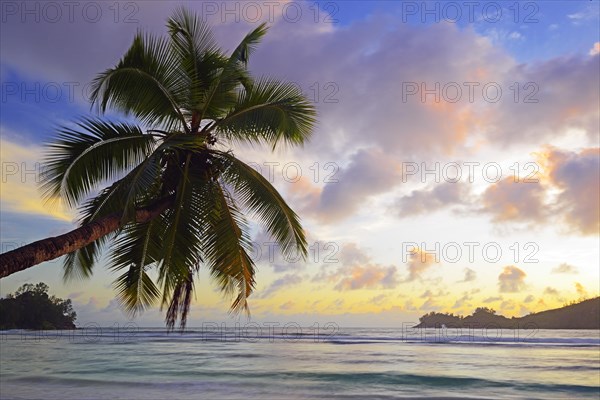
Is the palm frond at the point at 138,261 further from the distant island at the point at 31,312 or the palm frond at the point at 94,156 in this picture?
the distant island at the point at 31,312

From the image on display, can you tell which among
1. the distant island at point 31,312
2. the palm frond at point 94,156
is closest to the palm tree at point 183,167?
the palm frond at point 94,156

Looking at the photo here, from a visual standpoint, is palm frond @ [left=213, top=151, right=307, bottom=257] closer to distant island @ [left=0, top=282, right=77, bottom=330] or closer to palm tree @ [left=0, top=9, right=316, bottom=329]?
palm tree @ [left=0, top=9, right=316, bottom=329]

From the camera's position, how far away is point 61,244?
24.5 ft

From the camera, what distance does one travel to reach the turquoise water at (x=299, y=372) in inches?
802

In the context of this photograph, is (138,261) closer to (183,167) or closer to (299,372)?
(183,167)

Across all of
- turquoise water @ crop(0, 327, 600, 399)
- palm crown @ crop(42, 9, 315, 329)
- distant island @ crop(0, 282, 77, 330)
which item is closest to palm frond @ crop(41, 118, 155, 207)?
palm crown @ crop(42, 9, 315, 329)

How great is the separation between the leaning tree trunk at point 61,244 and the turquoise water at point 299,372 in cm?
1162

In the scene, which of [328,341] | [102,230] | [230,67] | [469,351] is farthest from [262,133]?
[328,341]

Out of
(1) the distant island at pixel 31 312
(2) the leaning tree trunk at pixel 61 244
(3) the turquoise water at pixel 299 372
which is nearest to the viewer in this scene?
(2) the leaning tree trunk at pixel 61 244

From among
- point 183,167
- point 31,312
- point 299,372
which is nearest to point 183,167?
point 183,167

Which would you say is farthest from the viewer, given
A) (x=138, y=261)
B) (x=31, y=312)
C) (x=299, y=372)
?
(x=31, y=312)

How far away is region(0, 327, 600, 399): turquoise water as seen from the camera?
20359 millimetres

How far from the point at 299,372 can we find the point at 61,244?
19.1m

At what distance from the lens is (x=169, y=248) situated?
989cm
